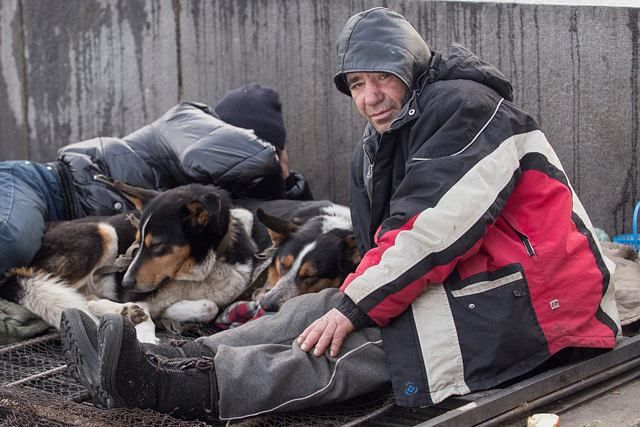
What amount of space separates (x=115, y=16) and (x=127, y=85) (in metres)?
0.51

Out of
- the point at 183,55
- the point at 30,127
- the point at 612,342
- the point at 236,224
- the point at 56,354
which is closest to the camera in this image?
the point at 612,342

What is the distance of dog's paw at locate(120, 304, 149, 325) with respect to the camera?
14.8 feet

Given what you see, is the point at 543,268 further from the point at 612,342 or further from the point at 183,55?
the point at 183,55

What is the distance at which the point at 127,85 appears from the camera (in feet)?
Answer: 21.9

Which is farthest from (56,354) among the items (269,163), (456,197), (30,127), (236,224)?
(30,127)

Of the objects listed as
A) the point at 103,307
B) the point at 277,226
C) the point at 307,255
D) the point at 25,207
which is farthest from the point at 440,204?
the point at 25,207

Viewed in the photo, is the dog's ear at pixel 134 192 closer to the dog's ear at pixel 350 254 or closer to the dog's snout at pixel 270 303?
the dog's snout at pixel 270 303

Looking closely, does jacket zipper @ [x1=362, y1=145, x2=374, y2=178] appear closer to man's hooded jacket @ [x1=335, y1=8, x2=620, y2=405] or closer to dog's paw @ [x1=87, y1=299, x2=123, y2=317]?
man's hooded jacket @ [x1=335, y1=8, x2=620, y2=405]

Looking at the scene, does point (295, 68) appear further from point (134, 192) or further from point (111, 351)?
point (111, 351)

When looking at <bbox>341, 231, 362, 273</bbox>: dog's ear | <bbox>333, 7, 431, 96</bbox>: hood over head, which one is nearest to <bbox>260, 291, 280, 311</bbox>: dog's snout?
<bbox>341, 231, 362, 273</bbox>: dog's ear

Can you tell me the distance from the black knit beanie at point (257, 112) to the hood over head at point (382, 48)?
74.6 inches

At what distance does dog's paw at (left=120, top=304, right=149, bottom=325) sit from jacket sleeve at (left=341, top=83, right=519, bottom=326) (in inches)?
63.7

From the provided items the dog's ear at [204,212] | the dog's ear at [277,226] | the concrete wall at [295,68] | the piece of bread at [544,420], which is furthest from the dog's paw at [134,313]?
the piece of bread at [544,420]

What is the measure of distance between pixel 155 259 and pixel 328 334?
180 cm
